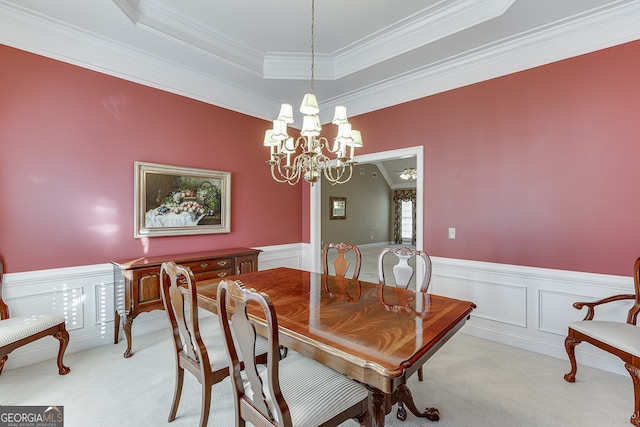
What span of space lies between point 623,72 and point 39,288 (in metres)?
5.38

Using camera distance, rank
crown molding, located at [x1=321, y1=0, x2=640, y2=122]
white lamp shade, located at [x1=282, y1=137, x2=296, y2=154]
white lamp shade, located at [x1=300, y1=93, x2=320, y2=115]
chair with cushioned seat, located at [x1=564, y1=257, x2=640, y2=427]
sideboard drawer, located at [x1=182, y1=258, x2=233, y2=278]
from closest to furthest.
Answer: chair with cushioned seat, located at [x1=564, y1=257, x2=640, y2=427] → white lamp shade, located at [x1=300, y1=93, x2=320, y2=115] → white lamp shade, located at [x1=282, y1=137, x2=296, y2=154] → crown molding, located at [x1=321, y1=0, x2=640, y2=122] → sideboard drawer, located at [x1=182, y1=258, x2=233, y2=278]

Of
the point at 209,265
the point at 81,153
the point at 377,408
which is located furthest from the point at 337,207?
the point at 377,408

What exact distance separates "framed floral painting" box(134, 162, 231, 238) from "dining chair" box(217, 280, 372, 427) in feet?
7.77

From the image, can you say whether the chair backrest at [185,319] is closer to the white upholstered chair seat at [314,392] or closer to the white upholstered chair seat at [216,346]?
the white upholstered chair seat at [216,346]

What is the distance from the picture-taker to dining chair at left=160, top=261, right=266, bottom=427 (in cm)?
154

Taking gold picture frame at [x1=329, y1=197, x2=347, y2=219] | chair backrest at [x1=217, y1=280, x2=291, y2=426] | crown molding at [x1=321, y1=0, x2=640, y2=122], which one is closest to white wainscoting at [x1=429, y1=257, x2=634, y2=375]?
crown molding at [x1=321, y1=0, x2=640, y2=122]

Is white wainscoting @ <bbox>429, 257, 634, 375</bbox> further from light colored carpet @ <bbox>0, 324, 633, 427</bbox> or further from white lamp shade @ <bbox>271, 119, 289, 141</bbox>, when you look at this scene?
white lamp shade @ <bbox>271, 119, 289, 141</bbox>

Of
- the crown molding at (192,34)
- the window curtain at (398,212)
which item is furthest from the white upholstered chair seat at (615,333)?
the window curtain at (398,212)

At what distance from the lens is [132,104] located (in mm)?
3033

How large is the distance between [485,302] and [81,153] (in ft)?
14.3

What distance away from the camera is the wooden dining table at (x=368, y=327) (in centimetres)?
113

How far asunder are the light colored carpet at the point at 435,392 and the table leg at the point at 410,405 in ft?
0.13

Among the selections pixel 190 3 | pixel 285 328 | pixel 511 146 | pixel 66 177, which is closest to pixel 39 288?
pixel 66 177

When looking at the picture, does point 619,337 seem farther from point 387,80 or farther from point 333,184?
point 387,80
